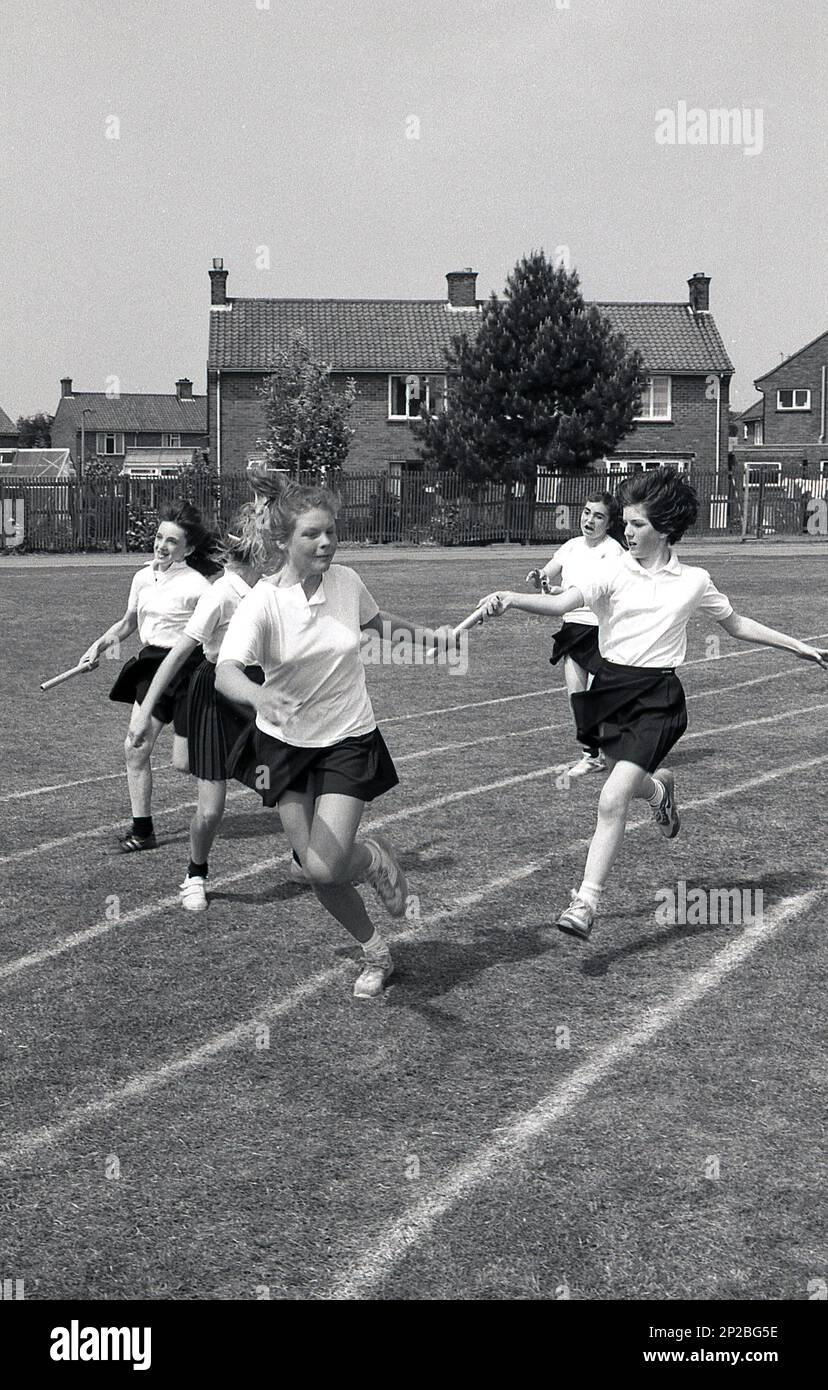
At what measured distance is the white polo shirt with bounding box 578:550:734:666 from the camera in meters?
6.39

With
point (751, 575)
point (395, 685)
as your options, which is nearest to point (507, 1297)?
point (395, 685)

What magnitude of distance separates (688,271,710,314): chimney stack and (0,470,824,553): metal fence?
1688 centimetres

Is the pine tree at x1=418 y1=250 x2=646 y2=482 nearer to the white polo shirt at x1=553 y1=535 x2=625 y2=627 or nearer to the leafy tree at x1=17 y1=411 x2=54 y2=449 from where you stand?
the white polo shirt at x1=553 y1=535 x2=625 y2=627

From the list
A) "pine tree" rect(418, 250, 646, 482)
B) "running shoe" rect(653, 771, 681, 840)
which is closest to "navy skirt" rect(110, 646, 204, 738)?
"running shoe" rect(653, 771, 681, 840)

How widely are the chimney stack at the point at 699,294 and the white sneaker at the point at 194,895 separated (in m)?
56.7

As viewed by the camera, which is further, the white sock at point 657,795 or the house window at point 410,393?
the house window at point 410,393

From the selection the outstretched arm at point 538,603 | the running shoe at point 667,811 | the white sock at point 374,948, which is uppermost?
the outstretched arm at point 538,603

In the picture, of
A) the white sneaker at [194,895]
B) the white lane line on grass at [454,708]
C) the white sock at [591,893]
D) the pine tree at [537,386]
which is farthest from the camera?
the pine tree at [537,386]

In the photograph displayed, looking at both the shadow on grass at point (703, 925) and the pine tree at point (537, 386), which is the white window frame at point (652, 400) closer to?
the pine tree at point (537, 386)

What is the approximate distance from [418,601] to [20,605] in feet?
20.6

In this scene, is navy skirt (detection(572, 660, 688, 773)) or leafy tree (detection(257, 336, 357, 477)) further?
leafy tree (detection(257, 336, 357, 477))

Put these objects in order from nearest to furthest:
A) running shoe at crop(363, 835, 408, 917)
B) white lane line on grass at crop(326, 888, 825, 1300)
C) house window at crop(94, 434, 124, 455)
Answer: white lane line on grass at crop(326, 888, 825, 1300)
running shoe at crop(363, 835, 408, 917)
house window at crop(94, 434, 124, 455)

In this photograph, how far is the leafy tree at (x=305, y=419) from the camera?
158ft

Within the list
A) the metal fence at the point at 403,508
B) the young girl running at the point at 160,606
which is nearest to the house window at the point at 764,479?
the metal fence at the point at 403,508
